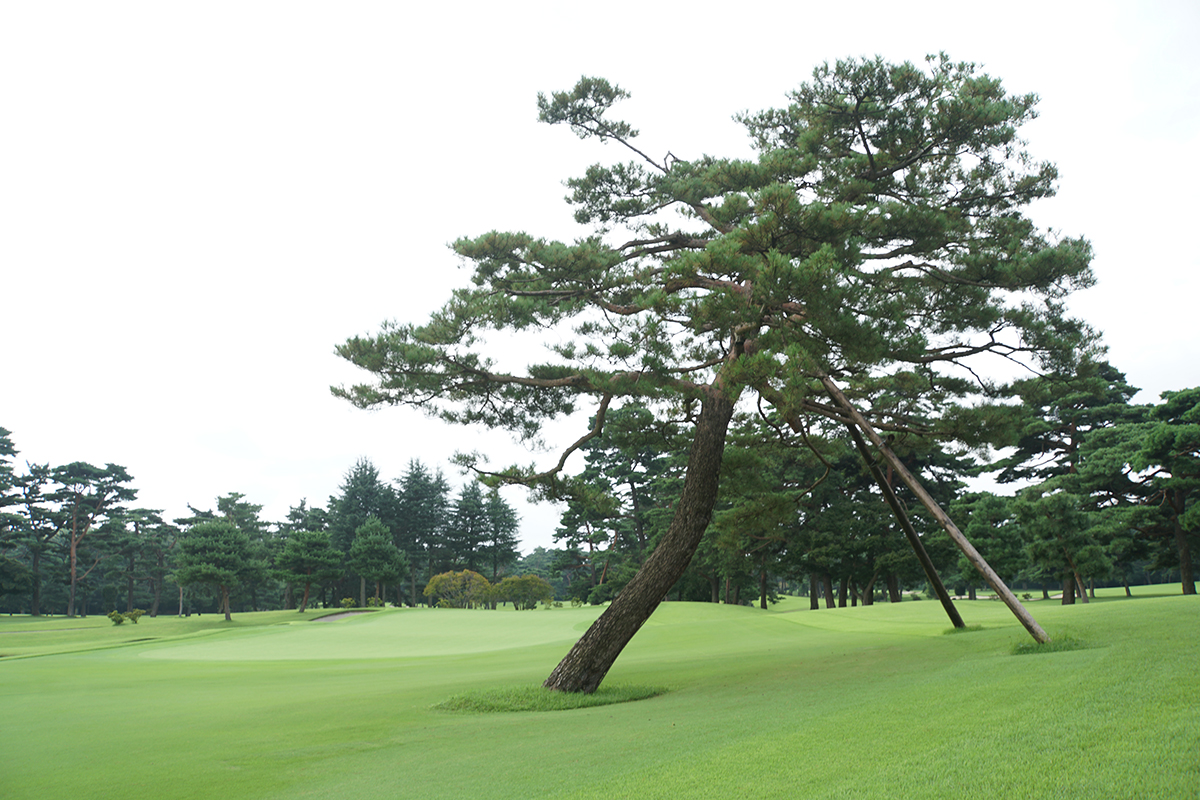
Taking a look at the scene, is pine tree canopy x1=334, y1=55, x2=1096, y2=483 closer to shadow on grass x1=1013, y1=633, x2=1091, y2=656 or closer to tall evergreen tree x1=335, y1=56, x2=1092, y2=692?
tall evergreen tree x1=335, y1=56, x2=1092, y2=692

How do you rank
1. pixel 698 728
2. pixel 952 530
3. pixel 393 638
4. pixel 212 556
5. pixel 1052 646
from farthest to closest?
pixel 212 556 → pixel 393 638 → pixel 952 530 → pixel 1052 646 → pixel 698 728

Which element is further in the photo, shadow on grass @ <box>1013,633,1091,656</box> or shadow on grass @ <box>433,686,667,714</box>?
shadow on grass @ <box>433,686,667,714</box>

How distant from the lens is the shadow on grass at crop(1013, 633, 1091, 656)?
708cm

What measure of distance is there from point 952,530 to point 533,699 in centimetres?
508

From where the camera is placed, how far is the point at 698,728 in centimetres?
505

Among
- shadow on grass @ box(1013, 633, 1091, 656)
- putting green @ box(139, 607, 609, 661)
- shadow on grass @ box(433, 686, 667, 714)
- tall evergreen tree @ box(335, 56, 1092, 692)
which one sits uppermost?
tall evergreen tree @ box(335, 56, 1092, 692)

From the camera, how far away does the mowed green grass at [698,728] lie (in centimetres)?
312

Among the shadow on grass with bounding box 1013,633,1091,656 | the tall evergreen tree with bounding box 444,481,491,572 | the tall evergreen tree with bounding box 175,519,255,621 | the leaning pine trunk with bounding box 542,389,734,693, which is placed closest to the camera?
the shadow on grass with bounding box 1013,633,1091,656

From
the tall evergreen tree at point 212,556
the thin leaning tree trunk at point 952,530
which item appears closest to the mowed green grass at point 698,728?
the thin leaning tree trunk at point 952,530

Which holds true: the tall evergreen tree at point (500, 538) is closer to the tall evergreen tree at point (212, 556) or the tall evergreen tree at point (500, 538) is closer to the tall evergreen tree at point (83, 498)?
the tall evergreen tree at point (212, 556)

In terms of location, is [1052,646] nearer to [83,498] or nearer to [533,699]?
[533,699]

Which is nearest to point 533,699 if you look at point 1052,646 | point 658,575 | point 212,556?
point 658,575

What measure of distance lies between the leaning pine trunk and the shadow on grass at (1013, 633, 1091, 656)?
3523mm

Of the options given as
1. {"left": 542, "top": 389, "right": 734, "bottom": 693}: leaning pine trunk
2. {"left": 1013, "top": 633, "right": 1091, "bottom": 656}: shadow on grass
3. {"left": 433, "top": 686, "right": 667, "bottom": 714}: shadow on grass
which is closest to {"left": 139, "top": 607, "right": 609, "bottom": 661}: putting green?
{"left": 433, "top": 686, "right": 667, "bottom": 714}: shadow on grass
